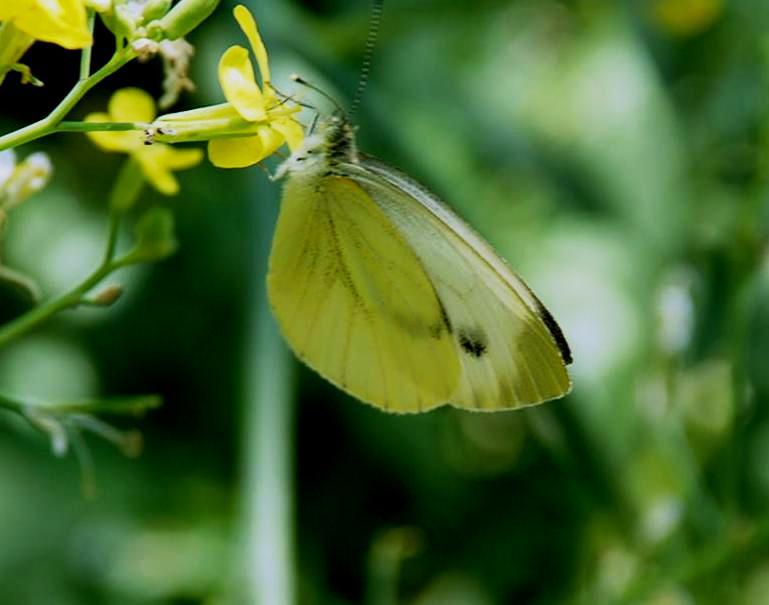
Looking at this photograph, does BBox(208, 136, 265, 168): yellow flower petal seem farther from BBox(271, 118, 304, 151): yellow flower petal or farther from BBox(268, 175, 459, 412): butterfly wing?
BBox(268, 175, 459, 412): butterfly wing

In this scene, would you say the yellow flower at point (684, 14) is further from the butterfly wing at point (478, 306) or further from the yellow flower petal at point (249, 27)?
the yellow flower petal at point (249, 27)

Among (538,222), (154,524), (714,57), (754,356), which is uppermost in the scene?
(714,57)

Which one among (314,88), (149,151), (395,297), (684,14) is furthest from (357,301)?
(684,14)

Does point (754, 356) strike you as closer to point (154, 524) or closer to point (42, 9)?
point (154, 524)

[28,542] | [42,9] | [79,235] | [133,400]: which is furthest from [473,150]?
[42,9]

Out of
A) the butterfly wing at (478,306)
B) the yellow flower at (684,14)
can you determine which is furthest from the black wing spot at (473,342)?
the yellow flower at (684,14)

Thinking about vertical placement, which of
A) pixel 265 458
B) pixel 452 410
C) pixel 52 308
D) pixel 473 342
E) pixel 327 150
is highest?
pixel 327 150

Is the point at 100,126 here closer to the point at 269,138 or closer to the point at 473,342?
the point at 269,138
